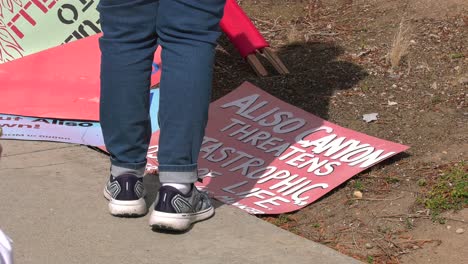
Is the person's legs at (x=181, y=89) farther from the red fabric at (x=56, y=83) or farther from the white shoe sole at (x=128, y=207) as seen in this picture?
the red fabric at (x=56, y=83)

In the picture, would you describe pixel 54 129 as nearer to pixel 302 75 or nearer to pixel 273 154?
pixel 273 154

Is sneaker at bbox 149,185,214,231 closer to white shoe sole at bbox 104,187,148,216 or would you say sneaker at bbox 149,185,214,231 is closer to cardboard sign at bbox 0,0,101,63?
white shoe sole at bbox 104,187,148,216

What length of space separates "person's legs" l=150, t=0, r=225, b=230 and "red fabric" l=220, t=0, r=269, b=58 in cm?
202

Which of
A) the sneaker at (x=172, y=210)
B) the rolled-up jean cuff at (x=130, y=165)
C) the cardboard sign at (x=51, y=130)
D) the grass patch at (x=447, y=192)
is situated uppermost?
the rolled-up jean cuff at (x=130, y=165)

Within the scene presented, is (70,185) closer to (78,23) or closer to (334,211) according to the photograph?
Result: (334,211)

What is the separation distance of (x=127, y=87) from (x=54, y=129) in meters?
1.28

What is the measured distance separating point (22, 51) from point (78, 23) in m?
0.32

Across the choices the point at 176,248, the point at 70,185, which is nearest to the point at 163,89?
the point at 176,248

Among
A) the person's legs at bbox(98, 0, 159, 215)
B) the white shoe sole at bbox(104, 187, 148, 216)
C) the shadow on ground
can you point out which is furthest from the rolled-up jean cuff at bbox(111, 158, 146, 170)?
the shadow on ground

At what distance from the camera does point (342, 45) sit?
5.76m

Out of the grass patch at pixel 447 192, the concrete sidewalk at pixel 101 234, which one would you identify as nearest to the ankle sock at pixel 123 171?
the concrete sidewalk at pixel 101 234

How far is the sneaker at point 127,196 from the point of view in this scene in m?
3.64

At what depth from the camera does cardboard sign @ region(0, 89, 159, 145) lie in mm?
4570

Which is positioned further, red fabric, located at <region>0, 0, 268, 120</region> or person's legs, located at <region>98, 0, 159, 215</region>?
red fabric, located at <region>0, 0, 268, 120</region>
